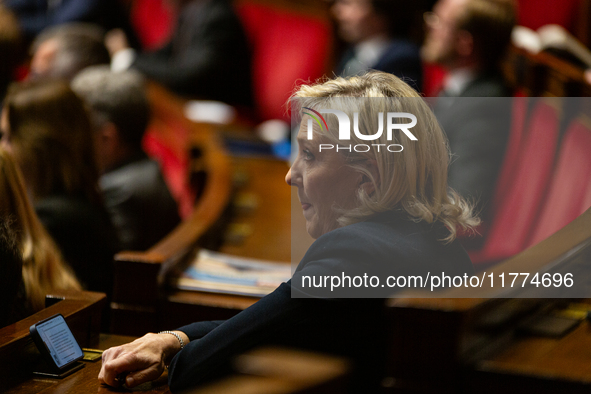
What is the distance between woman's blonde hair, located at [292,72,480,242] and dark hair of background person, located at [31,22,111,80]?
1.91 m

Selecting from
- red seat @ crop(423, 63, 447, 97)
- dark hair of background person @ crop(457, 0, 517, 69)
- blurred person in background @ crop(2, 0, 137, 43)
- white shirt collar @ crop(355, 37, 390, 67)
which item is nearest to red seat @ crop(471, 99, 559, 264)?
dark hair of background person @ crop(457, 0, 517, 69)

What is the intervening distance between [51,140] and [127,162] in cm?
41

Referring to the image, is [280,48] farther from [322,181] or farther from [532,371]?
[532,371]

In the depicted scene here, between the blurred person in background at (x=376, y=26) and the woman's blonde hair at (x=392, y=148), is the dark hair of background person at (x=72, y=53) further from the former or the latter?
the woman's blonde hair at (x=392, y=148)

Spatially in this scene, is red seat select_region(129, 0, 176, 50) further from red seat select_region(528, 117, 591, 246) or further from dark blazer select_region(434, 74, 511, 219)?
red seat select_region(528, 117, 591, 246)

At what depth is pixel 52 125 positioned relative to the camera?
5.51 feet

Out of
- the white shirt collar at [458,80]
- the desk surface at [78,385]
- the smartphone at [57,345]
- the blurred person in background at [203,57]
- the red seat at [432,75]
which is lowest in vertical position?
the desk surface at [78,385]

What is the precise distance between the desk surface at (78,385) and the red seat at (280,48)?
270cm

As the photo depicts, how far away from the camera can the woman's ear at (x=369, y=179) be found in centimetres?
93

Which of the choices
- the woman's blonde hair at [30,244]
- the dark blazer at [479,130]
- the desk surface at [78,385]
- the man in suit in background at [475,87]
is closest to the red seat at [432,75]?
the man in suit in background at [475,87]

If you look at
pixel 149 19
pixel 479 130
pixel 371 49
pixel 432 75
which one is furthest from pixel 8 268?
pixel 149 19

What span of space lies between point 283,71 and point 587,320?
2962mm

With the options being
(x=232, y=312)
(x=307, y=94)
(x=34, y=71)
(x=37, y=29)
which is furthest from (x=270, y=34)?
(x=307, y=94)

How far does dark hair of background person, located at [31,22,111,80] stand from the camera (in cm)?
261
